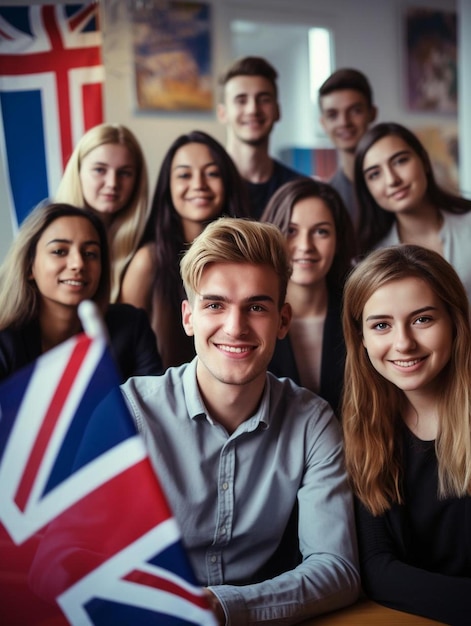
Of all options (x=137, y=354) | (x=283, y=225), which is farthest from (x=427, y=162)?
(x=137, y=354)

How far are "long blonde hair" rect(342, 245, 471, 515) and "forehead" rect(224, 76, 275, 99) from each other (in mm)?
1492

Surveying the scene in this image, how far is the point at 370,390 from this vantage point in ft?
5.38

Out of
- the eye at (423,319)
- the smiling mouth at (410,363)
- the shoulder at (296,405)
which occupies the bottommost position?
the shoulder at (296,405)

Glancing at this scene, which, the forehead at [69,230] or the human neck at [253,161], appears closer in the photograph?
the forehead at [69,230]

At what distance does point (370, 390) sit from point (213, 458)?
1.27ft

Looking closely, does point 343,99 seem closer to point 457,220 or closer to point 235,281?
point 457,220

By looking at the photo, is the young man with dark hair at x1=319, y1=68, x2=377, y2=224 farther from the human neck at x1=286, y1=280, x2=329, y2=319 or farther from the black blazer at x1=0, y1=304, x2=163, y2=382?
the black blazer at x1=0, y1=304, x2=163, y2=382

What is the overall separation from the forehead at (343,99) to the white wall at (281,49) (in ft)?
3.53

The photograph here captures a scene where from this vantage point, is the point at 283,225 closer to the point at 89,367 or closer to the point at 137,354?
the point at 137,354

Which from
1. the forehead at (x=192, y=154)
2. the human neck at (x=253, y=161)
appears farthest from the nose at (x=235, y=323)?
the human neck at (x=253, y=161)

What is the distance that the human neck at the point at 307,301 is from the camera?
2.27 m

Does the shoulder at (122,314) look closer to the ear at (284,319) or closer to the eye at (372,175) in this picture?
the ear at (284,319)

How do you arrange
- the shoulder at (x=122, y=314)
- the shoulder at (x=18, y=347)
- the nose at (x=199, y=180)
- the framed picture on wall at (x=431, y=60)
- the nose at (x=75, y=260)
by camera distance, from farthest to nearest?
the framed picture on wall at (x=431, y=60) → the nose at (x=199, y=180) → the shoulder at (x=122, y=314) → the nose at (x=75, y=260) → the shoulder at (x=18, y=347)

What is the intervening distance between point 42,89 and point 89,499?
2.01 meters
